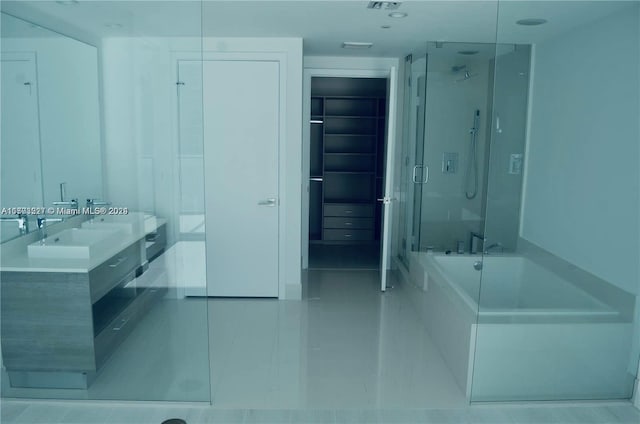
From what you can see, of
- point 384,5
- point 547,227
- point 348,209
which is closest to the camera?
point 384,5

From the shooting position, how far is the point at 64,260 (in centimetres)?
277

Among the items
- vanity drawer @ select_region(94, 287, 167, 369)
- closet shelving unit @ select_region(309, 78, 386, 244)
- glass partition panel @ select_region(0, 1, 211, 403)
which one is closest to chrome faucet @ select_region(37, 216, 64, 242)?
glass partition panel @ select_region(0, 1, 211, 403)

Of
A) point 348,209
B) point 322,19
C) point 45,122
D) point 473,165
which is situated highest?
point 322,19

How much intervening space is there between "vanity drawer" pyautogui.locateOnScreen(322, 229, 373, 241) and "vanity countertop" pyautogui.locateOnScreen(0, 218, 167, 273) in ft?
12.8

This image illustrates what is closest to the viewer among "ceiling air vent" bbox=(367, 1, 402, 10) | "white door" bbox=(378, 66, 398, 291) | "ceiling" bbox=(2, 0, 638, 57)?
"ceiling" bbox=(2, 0, 638, 57)

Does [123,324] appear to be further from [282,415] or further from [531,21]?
[531,21]

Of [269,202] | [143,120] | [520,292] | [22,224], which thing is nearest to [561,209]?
[520,292]

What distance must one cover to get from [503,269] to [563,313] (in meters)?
0.47

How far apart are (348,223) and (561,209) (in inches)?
133

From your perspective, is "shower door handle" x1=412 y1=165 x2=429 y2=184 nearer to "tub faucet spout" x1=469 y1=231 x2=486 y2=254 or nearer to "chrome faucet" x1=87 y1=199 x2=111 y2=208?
"tub faucet spout" x1=469 y1=231 x2=486 y2=254

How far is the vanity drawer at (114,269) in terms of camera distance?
2.85 metres

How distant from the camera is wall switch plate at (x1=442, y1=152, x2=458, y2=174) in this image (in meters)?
4.62

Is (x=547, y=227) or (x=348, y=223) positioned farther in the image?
(x=348, y=223)

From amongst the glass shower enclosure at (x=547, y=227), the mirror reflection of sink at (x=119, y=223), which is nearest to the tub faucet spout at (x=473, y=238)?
the glass shower enclosure at (x=547, y=227)
